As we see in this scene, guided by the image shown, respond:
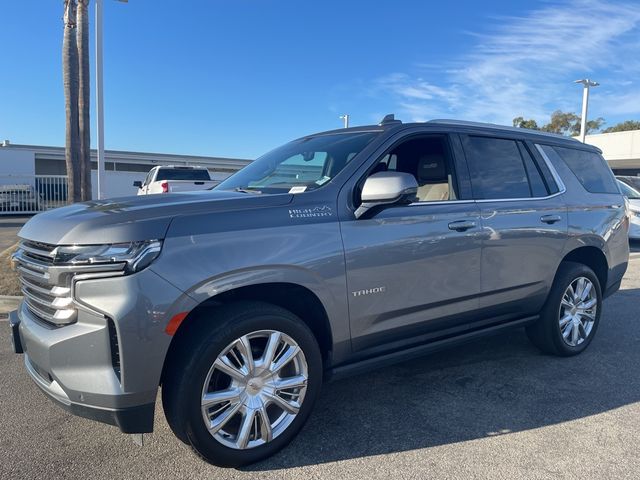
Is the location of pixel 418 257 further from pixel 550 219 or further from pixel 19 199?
pixel 19 199

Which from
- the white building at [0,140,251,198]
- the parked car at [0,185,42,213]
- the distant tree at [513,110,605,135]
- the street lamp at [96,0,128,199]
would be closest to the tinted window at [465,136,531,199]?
the street lamp at [96,0,128,199]

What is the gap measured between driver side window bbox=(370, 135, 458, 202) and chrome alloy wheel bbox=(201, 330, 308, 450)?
1.53 metres

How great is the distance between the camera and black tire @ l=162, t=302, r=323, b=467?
101 inches

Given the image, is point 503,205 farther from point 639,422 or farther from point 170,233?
point 170,233

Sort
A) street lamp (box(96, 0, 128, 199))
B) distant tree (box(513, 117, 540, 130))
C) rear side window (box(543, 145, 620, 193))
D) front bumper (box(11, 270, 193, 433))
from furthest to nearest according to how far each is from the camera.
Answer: distant tree (box(513, 117, 540, 130)) → street lamp (box(96, 0, 128, 199)) → rear side window (box(543, 145, 620, 193)) → front bumper (box(11, 270, 193, 433))

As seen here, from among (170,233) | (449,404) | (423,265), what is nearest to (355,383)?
(449,404)

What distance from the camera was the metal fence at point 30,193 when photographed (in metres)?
19.8

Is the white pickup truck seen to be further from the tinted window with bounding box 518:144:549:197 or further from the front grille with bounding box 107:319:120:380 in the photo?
the front grille with bounding box 107:319:120:380

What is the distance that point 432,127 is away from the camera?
12.5ft

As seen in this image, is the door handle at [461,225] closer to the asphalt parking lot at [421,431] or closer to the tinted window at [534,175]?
the tinted window at [534,175]

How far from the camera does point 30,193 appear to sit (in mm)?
20219

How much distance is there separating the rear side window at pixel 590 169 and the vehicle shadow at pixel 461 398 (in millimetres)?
1566

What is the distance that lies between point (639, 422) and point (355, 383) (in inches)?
77.0

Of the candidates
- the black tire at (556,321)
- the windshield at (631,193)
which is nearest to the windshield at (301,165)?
the black tire at (556,321)
